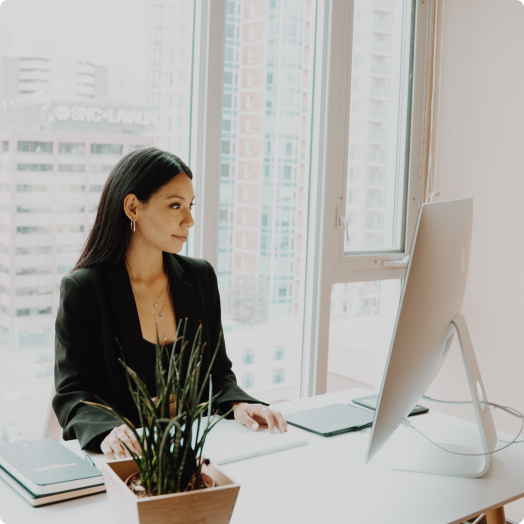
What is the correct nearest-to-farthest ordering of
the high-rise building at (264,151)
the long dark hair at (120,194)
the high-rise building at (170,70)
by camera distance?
1. the long dark hair at (120,194)
2. the high-rise building at (170,70)
3. the high-rise building at (264,151)

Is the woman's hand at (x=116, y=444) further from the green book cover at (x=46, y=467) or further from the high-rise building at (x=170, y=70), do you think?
the high-rise building at (x=170, y=70)

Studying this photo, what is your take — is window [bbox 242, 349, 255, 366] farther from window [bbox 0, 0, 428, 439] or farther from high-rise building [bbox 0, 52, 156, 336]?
high-rise building [bbox 0, 52, 156, 336]

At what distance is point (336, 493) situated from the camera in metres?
1.15

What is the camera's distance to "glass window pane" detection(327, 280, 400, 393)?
9.64 feet

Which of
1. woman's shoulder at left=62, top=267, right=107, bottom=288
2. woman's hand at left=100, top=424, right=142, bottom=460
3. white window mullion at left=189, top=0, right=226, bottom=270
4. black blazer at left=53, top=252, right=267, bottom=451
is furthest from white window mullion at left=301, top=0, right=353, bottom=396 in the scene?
woman's hand at left=100, top=424, right=142, bottom=460

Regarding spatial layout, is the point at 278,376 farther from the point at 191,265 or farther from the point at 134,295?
the point at 134,295

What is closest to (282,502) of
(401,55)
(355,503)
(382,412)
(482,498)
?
(355,503)

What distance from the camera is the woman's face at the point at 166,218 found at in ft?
5.81

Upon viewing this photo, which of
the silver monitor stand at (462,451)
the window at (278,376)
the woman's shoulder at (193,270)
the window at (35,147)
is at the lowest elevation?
the window at (278,376)

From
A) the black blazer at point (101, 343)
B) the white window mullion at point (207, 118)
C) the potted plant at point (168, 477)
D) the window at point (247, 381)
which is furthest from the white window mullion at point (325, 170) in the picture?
the potted plant at point (168, 477)

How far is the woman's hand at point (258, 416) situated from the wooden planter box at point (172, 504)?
0.56 m

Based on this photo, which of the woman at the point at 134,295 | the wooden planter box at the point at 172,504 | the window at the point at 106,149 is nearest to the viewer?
the wooden planter box at the point at 172,504

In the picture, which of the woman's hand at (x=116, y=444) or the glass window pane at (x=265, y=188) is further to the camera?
the glass window pane at (x=265, y=188)

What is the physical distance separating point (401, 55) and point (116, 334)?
6.98ft
